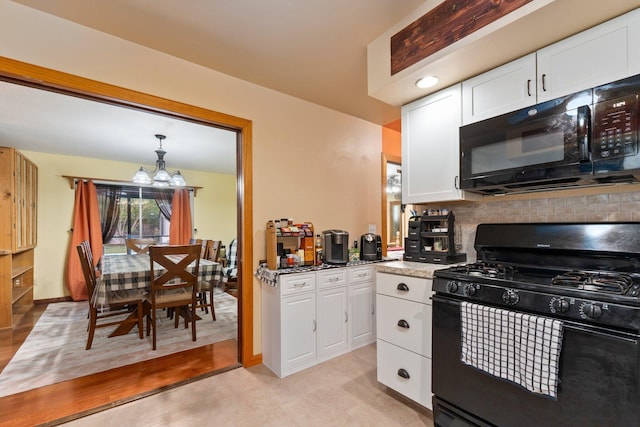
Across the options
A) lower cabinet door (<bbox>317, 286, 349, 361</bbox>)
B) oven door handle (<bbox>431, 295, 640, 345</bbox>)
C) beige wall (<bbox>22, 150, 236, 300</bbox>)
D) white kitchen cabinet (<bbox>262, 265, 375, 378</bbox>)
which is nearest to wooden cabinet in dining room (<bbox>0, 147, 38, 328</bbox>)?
beige wall (<bbox>22, 150, 236, 300</bbox>)

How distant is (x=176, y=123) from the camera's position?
11.4ft

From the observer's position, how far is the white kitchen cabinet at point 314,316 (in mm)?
2391

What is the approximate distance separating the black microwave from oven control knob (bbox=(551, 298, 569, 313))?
25.2 inches

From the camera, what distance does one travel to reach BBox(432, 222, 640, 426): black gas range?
44.1 inches

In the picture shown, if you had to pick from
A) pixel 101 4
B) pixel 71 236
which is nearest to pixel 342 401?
pixel 101 4

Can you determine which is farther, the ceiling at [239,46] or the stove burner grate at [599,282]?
the ceiling at [239,46]

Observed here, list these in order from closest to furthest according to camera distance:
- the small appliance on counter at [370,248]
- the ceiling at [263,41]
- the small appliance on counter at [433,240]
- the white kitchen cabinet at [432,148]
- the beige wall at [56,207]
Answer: the ceiling at [263,41] < the white kitchen cabinet at [432,148] < the small appliance on counter at [433,240] < the small appliance on counter at [370,248] < the beige wall at [56,207]

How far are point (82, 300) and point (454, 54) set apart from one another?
619 centimetres

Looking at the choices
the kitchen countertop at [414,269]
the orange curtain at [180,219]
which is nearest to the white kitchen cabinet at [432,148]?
the kitchen countertop at [414,269]

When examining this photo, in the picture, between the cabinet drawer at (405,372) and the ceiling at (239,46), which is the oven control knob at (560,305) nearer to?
the cabinet drawer at (405,372)

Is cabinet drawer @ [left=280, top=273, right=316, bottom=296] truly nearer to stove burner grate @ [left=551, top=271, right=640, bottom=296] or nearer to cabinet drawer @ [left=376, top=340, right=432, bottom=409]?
cabinet drawer @ [left=376, top=340, right=432, bottom=409]

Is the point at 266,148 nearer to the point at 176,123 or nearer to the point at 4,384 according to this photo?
the point at 176,123

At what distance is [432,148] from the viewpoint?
2.13 metres

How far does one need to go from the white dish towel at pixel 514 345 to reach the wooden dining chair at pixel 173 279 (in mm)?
2656
